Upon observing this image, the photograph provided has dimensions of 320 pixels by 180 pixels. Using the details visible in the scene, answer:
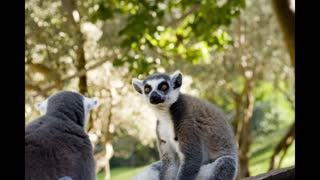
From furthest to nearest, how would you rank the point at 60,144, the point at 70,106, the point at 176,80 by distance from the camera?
the point at 176,80, the point at 70,106, the point at 60,144

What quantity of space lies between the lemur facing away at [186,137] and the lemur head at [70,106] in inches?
13.9

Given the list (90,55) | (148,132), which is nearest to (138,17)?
(90,55)

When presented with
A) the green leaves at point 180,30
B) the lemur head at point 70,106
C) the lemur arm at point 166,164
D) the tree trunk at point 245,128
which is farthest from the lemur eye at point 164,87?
the tree trunk at point 245,128

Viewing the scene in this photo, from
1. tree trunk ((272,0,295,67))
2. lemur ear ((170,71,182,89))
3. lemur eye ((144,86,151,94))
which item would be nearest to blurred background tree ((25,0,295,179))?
tree trunk ((272,0,295,67))

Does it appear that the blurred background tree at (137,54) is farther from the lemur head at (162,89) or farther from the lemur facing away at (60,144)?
the lemur head at (162,89)

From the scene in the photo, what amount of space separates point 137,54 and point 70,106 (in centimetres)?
368

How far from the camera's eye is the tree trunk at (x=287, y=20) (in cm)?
663

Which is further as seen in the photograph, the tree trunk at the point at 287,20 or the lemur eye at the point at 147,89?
the tree trunk at the point at 287,20

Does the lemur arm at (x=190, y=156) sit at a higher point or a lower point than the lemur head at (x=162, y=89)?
lower

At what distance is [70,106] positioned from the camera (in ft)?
10.1

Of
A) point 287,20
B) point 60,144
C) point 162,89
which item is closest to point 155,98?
point 162,89

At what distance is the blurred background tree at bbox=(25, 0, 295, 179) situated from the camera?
6664 mm

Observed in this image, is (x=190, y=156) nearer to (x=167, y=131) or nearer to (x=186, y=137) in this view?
(x=186, y=137)
